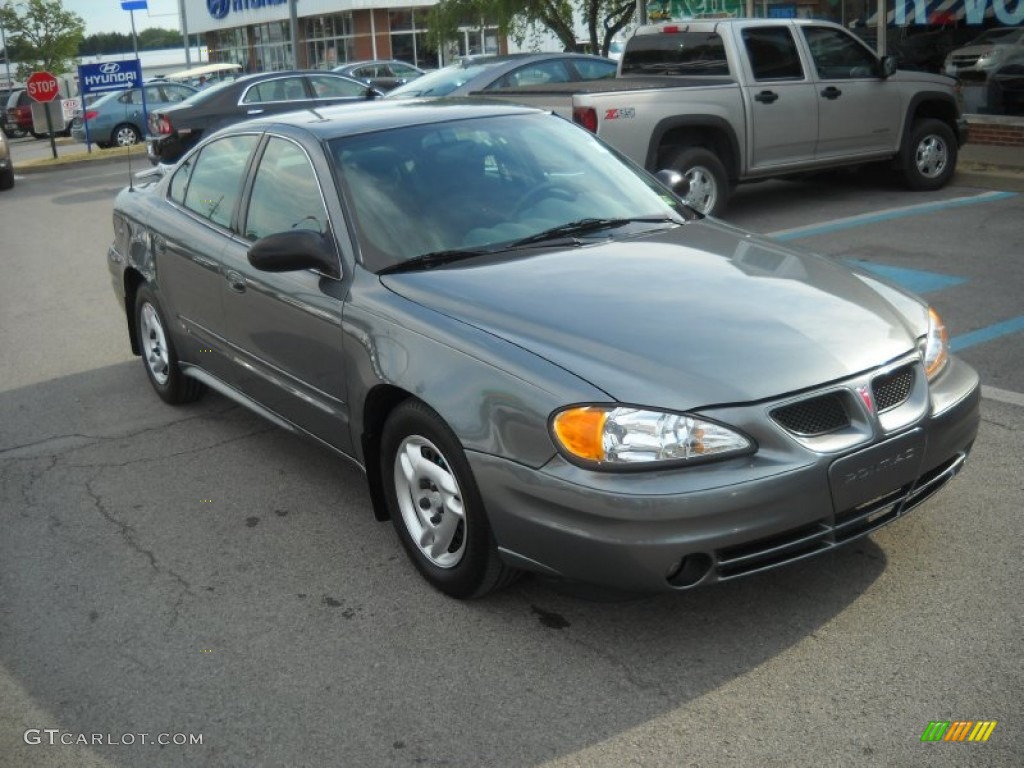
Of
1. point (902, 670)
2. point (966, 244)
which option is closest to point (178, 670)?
point (902, 670)

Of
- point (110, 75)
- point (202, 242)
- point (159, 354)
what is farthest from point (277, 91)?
point (202, 242)

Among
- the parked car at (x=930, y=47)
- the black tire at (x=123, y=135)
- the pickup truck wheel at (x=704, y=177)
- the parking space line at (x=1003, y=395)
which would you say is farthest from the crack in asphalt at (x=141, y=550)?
the black tire at (x=123, y=135)

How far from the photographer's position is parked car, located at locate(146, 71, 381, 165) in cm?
1689

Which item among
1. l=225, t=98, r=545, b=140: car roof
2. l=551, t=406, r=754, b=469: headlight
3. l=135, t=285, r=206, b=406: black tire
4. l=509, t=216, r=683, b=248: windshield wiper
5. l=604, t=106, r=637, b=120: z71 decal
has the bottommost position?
l=135, t=285, r=206, b=406: black tire

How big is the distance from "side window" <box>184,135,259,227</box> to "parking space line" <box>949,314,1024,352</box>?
400cm

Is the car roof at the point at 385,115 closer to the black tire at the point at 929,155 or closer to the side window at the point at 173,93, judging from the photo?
the black tire at the point at 929,155

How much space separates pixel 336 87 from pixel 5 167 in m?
5.61

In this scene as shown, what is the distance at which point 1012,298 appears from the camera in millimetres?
7742

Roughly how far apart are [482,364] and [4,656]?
6.17 feet

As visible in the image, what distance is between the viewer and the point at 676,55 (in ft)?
38.5

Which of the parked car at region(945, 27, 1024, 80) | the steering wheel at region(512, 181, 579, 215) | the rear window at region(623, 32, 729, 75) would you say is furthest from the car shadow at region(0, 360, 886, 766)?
the parked car at region(945, 27, 1024, 80)

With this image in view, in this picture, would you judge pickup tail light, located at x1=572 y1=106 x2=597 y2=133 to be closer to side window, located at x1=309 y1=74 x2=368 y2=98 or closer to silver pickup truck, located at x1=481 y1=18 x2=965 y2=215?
silver pickup truck, located at x1=481 y1=18 x2=965 y2=215

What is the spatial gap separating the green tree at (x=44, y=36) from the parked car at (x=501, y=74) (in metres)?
45.2

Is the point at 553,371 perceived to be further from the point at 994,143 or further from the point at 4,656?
the point at 994,143
